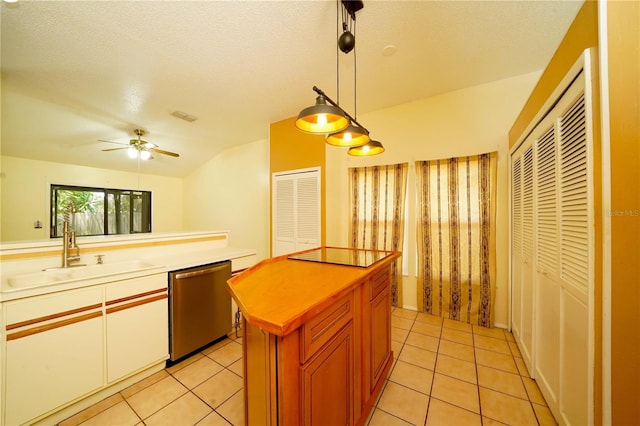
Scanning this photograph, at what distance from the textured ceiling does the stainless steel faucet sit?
5.41ft

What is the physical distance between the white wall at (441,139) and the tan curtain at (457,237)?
4.6 inches

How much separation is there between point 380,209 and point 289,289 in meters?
2.41

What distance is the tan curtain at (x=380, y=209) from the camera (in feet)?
10.3

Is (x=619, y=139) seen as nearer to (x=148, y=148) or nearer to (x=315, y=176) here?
(x=315, y=176)

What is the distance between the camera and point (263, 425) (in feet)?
3.05

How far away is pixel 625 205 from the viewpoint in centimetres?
83

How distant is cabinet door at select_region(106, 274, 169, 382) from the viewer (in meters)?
1.67

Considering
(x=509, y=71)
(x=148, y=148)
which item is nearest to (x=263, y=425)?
(x=509, y=71)

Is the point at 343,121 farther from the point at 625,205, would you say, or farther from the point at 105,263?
the point at 105,263

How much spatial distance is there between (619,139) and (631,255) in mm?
436

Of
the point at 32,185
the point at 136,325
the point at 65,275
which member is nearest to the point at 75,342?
Result: the point at 136,325

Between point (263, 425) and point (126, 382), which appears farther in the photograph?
point (126, 382)

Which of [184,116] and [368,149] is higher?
[184,116]

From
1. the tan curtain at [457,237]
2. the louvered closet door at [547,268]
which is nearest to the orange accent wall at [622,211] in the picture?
the louvered closet door at [547,268]
